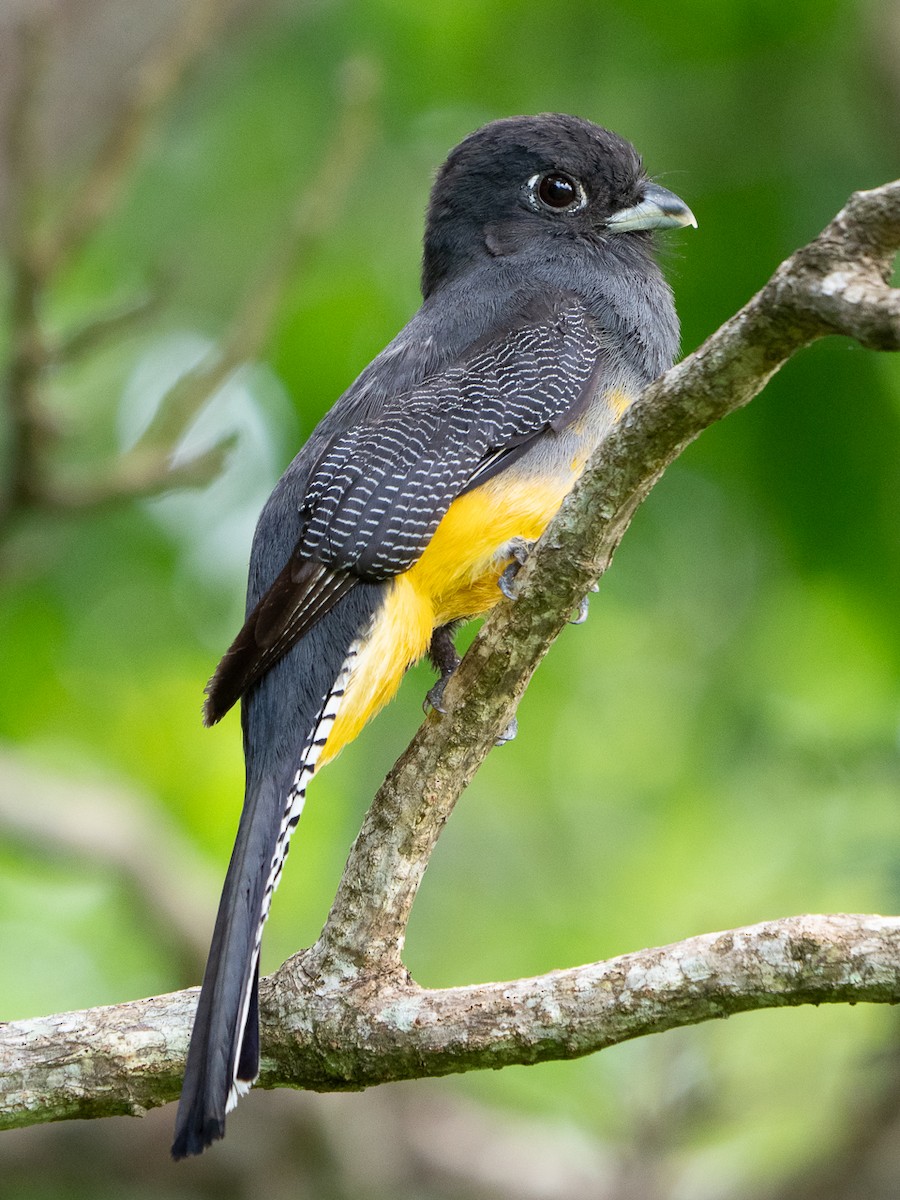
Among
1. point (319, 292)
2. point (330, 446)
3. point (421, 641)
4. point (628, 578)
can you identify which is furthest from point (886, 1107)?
point (319, 292)

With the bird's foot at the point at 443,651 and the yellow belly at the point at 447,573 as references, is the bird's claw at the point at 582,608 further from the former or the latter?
the bird's foot at the point at 443,651

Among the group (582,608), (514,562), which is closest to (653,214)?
(514,562)

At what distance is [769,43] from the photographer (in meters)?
7.64

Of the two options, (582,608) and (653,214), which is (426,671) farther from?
(582,608)

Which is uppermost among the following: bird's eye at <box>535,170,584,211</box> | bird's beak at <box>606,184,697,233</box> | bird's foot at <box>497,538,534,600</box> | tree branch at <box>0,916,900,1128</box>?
bird's eye at <box>535,170,584,211</box>

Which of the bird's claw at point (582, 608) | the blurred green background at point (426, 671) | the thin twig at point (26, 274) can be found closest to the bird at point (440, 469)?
the bird's claw at point (582, 608)

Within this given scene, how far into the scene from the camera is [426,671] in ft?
29.4

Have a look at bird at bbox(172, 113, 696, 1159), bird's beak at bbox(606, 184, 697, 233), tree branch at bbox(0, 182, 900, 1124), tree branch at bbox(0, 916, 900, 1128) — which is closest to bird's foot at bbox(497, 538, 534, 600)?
bird at bbox(172, 113, 696, 1159)

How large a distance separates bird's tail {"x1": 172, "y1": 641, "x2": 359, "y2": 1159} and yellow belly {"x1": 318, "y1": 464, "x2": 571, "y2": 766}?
0.23 meters

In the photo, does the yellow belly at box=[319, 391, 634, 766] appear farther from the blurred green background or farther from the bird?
the blurred green background

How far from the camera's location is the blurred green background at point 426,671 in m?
6.96

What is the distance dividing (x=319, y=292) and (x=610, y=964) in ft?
17.2

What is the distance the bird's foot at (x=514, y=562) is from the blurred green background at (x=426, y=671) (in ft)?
5.51

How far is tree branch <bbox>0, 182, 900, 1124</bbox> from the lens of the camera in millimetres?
3302
